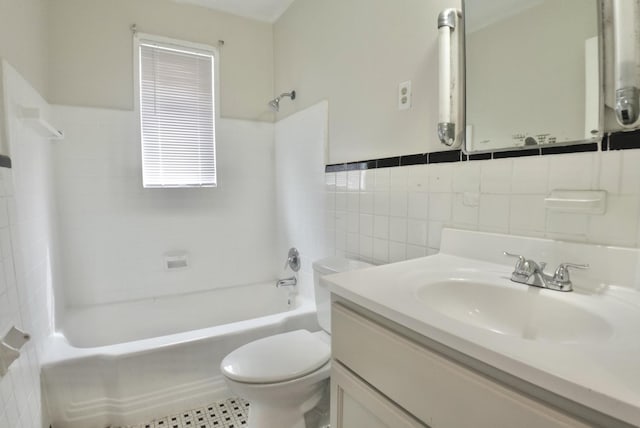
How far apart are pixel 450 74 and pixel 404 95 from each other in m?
0.28

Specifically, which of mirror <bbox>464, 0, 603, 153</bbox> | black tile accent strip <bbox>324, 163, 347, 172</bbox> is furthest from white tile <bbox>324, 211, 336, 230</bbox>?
mirror <bbox>464, 0, 603, 153</bbox>

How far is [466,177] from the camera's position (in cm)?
113

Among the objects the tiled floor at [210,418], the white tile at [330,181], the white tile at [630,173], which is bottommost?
the tiled floor at [210,418]

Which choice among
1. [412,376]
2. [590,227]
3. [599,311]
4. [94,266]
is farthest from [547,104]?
[94,266]

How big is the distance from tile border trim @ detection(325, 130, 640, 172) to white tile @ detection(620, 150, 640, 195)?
19mm

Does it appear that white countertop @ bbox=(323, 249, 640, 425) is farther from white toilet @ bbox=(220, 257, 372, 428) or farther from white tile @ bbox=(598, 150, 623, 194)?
white toilet @ bbox=(220, 257, 372, 428)

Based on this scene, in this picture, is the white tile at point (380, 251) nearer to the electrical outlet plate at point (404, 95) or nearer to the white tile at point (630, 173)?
the electrical outlet plate at point (404, 95)

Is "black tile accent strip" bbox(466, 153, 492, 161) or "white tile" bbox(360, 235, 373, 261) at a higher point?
"black tile accent strip" bbox(466, 153, 492, 161)

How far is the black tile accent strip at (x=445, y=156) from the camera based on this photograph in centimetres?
115

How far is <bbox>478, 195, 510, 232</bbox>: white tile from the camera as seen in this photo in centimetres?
102

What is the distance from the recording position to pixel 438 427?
24.0 inches

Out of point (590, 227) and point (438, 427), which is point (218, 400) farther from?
point (590, 227)

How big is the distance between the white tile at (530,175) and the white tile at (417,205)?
34cm

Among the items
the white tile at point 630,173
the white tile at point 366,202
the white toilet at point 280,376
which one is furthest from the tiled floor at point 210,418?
the white tile at point 630,173
